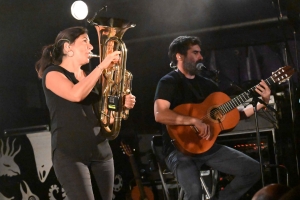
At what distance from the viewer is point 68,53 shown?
3.39 m

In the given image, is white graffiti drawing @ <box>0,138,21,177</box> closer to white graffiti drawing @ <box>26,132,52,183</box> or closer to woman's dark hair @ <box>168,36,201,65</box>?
white graffiti drawing @ <box>26,132,52,183</box>

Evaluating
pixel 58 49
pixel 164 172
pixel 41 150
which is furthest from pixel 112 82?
pixel 41 150

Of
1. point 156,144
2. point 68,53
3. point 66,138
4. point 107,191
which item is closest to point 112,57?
point 68,53

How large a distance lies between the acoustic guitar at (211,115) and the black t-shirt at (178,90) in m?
0.08

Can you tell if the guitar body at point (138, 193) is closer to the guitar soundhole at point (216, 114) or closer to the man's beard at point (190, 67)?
the guitar soundhole at point (216, 114)

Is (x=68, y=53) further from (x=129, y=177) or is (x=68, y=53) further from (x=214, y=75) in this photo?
(x=129, y=177)

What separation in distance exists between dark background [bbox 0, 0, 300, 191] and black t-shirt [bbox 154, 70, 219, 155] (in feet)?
6.29

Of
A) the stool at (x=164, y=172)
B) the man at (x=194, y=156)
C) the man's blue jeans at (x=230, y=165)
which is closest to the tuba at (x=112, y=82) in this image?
the man at (x=194, y=156)

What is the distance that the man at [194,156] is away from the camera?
4.19 metres

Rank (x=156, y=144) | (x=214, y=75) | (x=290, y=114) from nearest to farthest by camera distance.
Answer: (x=214, y=75), (x=156, y=144), (x=290, y=114)

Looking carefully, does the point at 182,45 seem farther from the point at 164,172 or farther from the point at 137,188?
the point at 137,188

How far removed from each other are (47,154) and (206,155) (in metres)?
2.30

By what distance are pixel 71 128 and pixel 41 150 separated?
8.62 feet

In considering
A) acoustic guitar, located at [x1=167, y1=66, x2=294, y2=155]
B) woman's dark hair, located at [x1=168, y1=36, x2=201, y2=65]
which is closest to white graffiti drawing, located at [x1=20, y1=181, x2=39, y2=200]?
acoustic guitar, located at [x1=167, y1=66, x2=294, y2=155]
